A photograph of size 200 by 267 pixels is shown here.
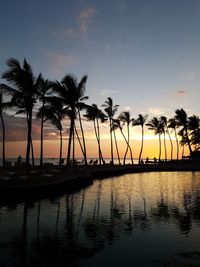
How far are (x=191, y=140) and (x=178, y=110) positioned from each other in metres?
8.79

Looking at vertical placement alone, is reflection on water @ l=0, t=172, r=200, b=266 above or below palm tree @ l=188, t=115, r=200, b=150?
below

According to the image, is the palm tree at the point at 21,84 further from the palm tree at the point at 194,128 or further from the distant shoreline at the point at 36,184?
the palm tree at the point at 194,128

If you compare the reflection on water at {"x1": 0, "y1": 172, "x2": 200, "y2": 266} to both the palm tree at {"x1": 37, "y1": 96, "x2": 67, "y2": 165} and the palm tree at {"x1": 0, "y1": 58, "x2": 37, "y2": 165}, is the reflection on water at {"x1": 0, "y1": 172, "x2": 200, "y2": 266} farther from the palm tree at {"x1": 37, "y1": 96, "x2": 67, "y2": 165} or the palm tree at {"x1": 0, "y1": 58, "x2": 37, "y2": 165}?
the palm tree at {"x1": 37, "y1": 96, "x2": 67, "y2": 165}

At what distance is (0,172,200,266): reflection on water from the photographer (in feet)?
30.7

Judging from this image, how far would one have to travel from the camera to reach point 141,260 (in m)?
9.39

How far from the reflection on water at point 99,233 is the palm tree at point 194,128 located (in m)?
57.8

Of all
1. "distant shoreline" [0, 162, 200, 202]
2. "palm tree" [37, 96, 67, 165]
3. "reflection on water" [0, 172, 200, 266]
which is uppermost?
"palm tree" [37, 96, 67, 165]

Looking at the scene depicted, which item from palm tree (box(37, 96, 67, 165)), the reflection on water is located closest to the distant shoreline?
the reflection on water

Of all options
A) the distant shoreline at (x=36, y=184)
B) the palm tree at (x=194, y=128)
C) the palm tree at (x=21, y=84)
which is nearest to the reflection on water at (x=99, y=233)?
the distant shoreline at (x=36, y=184)

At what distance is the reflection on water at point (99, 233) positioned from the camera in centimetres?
937

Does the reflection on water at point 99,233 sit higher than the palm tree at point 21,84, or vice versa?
the palm tree at point 21,84

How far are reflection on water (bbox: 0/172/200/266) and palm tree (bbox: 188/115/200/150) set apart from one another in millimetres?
57800

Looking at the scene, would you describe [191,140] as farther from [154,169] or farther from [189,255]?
[189,255]

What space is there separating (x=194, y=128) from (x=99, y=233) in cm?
6746
